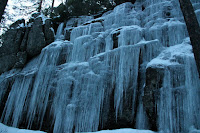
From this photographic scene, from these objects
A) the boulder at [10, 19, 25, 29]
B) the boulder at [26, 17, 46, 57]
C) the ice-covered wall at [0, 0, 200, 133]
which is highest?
the boulder at [10, 19, 25, 29]

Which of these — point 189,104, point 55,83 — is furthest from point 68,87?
point 189,104

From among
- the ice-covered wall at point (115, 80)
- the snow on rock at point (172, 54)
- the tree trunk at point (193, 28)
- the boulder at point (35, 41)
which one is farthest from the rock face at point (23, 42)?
the tree trunk at point (193, 28)

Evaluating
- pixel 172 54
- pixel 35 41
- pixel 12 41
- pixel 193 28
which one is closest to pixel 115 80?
pixel 172 54

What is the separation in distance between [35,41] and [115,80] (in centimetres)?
637

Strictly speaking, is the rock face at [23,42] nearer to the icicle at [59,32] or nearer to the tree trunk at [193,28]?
the icicle at [59,32]

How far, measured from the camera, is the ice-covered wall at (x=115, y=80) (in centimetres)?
456

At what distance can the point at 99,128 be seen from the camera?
5.45 m

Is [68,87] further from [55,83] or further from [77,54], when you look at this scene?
[77,54]

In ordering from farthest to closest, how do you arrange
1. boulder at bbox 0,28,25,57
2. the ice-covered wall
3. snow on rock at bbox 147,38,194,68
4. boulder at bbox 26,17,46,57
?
boulder at bbox 0,28,25,57
boulder at bbox 26,17,46,57
snow on rock at bbox 147,38,194,68
the ice-covered wall

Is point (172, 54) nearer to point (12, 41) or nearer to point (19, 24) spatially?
point (12, 41)

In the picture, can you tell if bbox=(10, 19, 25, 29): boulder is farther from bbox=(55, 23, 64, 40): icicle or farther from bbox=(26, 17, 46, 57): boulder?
bbox=(55, 23, 64, 40): icicle

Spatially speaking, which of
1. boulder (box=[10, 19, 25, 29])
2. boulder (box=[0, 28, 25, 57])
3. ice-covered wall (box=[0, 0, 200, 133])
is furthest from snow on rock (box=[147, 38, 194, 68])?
boulder (box=[10, 19, 25, 29])

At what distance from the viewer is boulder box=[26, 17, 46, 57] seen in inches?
382

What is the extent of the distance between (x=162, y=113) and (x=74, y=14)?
9.42 meters
